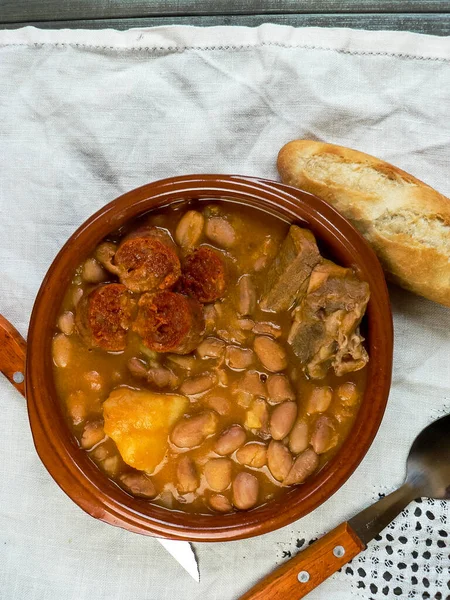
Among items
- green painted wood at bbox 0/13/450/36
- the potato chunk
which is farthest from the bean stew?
green painted wood at bbox 0/13/450/36

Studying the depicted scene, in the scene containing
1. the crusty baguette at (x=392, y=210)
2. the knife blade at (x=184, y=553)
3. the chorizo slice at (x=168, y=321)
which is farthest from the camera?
the knife blade at (x=184, y=553)

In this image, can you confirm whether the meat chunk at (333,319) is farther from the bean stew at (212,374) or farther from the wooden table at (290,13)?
the wooden table at (290,13)

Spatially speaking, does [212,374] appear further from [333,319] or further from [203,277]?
[333,319]

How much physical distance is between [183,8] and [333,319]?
1569mm

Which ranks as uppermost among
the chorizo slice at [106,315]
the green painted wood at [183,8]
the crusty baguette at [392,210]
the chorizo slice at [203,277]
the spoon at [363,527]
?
the green painted wood at [183,8]

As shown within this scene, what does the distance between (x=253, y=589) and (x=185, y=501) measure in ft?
2.09

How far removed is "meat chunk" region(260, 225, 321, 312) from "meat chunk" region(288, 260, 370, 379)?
37mm

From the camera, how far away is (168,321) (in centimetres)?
214

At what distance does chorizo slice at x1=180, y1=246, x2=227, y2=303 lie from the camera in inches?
88.0

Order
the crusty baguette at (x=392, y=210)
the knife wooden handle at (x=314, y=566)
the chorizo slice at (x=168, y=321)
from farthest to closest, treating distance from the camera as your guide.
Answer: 1. the knife wooden handle at (x=314, y=566)
2. the crusty baguette at (x=392, y=210)
3. the chorizo slice at (x=168, y=321)

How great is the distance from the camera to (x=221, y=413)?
231 centimetres

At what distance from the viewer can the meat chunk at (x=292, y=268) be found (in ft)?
7.16

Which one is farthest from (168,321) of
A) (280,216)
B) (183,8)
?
(183,8)

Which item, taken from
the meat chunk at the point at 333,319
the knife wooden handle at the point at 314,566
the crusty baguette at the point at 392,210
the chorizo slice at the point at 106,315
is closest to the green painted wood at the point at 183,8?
the crusty baguette at the point at 392,210
